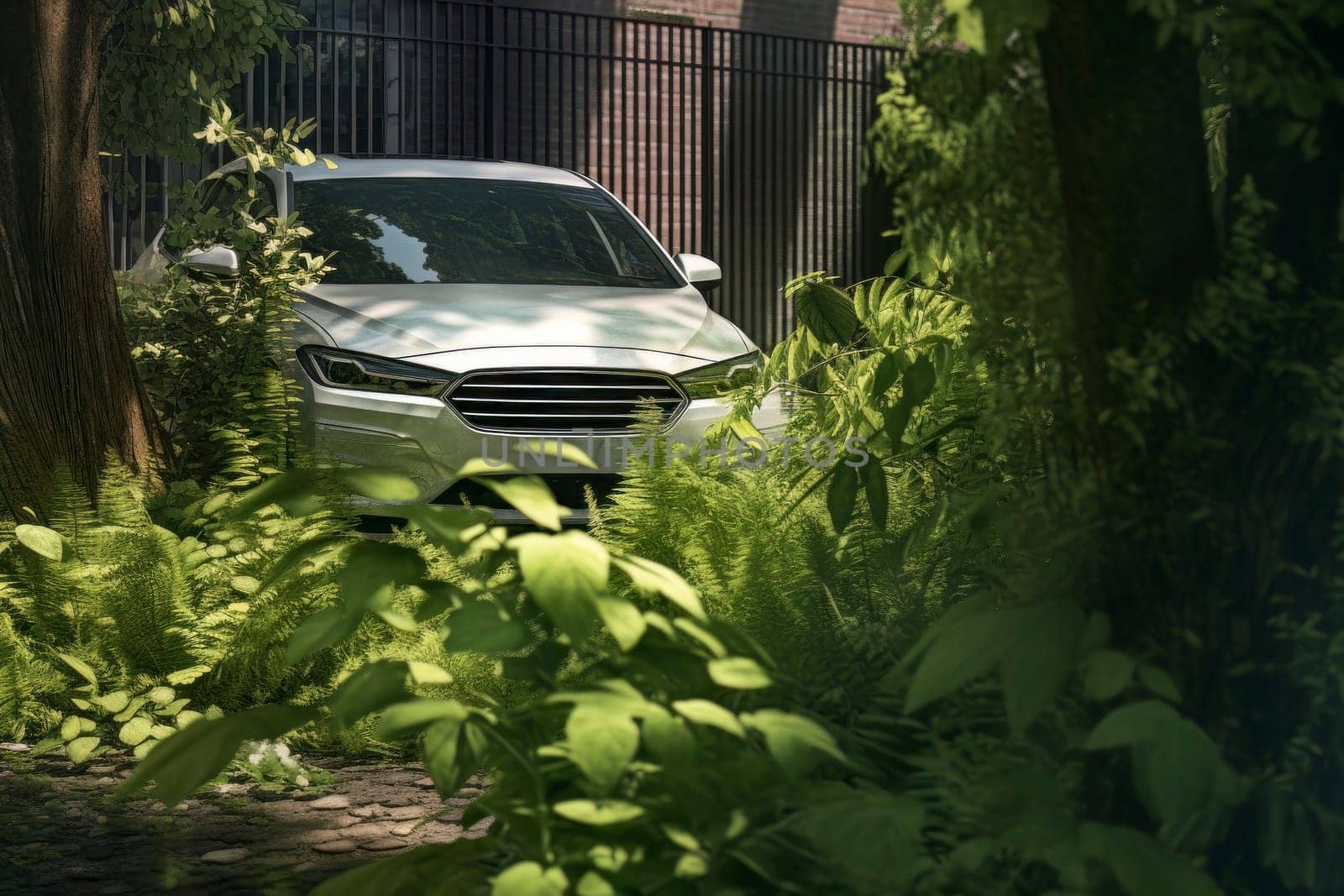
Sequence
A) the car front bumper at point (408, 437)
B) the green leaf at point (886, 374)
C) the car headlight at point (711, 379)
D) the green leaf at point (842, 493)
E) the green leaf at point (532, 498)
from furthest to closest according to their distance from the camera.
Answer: the car headlight at point (711, 379)
the car front bumper at point (408, 437)
the green leaf at point (886, 374)
the green leaf at point (842, 493)
the green leaf at point (532, 498)

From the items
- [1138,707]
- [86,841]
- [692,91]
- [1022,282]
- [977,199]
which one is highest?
[692,91]

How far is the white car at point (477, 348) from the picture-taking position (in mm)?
5406

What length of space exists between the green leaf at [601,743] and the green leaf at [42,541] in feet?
9.95

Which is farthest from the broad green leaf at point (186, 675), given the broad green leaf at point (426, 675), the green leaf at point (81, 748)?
the broad green leaf at point (426, 675)

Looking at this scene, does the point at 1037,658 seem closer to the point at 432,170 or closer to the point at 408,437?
the point at 408,437

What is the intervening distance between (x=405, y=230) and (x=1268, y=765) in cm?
570

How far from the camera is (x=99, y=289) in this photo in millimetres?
5230

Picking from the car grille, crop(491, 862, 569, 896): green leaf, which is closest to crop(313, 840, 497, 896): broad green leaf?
crop(491, 862, 569, 896): green leaf

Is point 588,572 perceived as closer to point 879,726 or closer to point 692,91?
point 879,726

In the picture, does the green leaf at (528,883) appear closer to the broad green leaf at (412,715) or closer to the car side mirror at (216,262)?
the broad green leaf at (412,715)

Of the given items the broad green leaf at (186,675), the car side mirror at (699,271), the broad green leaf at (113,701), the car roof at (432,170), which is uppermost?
the car roof at (432,170)

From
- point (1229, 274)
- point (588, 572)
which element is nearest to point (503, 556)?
point (588, 572)

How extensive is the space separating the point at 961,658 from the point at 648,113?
14.0 metres

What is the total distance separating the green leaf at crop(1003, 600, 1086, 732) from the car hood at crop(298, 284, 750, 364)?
428cm
